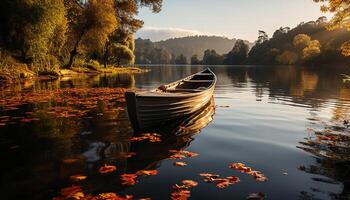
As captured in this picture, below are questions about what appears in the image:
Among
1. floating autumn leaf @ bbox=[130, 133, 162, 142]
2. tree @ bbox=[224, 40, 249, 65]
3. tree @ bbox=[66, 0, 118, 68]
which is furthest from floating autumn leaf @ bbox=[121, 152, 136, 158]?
tree @ bbox=[224, 40, 249, 65]

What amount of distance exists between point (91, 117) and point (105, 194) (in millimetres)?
8827

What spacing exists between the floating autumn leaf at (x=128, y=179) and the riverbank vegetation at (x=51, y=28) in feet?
102

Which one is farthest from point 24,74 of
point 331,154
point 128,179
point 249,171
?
point 331,154

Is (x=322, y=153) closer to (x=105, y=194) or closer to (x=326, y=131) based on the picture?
(x=326, y=131)

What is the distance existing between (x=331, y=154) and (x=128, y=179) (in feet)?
20.0

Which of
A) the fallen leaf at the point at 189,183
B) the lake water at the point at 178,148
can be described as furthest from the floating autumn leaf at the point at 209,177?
the fallen leaf at the point at 189,183

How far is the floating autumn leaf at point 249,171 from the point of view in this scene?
7.32 metres

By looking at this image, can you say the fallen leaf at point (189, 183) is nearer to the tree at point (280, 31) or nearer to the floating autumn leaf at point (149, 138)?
the floating autumn leaf at point (149, 138)

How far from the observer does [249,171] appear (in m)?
7.77

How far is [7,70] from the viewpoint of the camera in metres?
34.7

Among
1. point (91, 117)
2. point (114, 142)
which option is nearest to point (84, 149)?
point (114, 142)

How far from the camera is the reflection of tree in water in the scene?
707 cm

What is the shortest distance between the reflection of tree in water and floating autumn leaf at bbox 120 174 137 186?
142 inches

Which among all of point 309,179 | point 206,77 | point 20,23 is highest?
point 20,23
